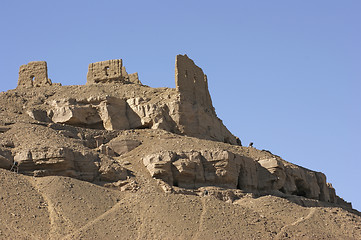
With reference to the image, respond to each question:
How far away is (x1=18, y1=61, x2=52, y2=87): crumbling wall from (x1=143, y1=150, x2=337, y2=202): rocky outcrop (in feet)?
47.4

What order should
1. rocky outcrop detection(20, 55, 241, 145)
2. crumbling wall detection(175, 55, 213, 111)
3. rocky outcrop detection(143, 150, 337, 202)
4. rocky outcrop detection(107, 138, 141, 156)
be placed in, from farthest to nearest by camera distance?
1. crumbling wall detection(175, 55, 213, 111)
2. rocky outcrop detection(20, 55, 241, 145)
3. rocky outcrop detection(107, 138, 141, 156)
4. rocky outcrop detection(143, 150, 337, 202)

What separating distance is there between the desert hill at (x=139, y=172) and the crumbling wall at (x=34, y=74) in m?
0.08

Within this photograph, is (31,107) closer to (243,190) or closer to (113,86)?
(113,86)

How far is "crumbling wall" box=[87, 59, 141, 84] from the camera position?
61.9 metres

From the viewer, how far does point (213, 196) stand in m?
48.8

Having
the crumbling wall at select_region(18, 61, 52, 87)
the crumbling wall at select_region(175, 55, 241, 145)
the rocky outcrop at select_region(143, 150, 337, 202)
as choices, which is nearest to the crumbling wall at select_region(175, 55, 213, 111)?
→ the crumbling wall at select_region(175, 55, 241, 145)

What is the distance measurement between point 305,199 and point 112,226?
14.2 metres

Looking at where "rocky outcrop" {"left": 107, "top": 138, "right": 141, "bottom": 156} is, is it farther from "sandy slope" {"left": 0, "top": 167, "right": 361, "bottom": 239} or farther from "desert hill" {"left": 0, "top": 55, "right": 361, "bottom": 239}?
"sandy slope" {"left": 0, "top": 167, "right": 361, "bottom": 239}

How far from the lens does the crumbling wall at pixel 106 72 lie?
6188 cm

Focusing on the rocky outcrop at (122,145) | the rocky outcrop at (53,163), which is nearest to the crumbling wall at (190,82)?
the rocky outcrop at (122,145)

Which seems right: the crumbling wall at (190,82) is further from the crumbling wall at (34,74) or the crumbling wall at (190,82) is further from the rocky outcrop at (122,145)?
the crumbling wall at (34,74)

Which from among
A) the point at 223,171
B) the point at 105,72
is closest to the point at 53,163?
the point at 223,171

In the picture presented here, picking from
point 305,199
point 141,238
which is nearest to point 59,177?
point 141,238

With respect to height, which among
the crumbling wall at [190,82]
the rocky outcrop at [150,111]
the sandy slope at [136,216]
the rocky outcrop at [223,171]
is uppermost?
the crumbling wall at [190,82]
